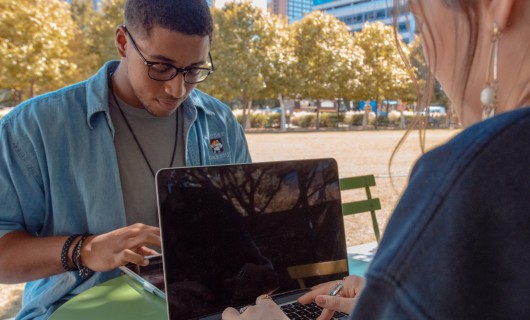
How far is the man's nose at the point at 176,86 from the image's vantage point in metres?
1.78

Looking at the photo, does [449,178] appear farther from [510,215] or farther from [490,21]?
[490,21]

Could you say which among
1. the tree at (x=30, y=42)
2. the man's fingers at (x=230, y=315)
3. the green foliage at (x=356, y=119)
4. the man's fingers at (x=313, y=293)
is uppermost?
the tree at (x=30, y=42)

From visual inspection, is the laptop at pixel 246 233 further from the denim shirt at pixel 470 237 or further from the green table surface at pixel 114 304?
the denim shirt at pixel 470 237

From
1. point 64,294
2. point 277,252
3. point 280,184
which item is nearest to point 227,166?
point 280,184

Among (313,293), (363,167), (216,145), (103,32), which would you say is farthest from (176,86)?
(103,32)

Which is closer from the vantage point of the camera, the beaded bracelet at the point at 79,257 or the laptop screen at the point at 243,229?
the laptop screen at the point at 243,229

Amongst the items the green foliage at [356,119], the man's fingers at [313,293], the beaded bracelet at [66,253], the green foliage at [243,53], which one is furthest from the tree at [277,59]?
the man's fingers at [313,293]

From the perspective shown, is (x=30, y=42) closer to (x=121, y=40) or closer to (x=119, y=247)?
(x=121, y=40)

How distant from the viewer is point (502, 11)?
0.53 m

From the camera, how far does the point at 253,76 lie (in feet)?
67.5

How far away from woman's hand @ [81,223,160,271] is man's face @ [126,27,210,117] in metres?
0.61

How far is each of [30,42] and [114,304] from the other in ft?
28.6

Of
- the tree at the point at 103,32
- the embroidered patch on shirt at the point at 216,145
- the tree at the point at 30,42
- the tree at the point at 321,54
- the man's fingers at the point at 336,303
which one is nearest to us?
the man's fingers at the point at 336,303

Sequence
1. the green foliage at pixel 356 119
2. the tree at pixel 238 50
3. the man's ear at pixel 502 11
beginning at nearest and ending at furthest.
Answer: the man's ear at pixel 502 11
the tree at pixel 238 50
the green foliage at pixel 356 119
